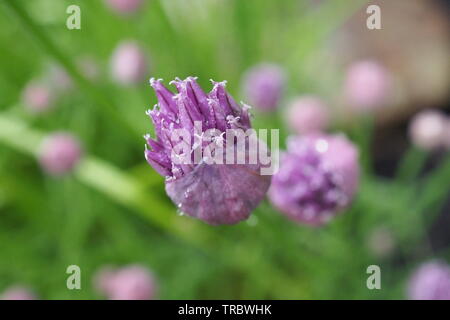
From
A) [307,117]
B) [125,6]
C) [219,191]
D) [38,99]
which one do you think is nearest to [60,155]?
[38,99]

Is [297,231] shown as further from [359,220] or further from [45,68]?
[45,68]

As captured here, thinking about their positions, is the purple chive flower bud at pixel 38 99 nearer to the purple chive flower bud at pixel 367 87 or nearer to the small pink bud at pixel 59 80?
the small pink bud at pixel 59 80

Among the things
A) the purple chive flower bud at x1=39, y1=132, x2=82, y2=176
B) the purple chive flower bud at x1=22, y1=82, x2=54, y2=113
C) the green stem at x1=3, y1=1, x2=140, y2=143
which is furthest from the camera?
the purple chive flower bud at x1=22, y1=82, x2=54, y2=113

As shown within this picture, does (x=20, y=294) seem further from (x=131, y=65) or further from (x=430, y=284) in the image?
(x=430, y=284)

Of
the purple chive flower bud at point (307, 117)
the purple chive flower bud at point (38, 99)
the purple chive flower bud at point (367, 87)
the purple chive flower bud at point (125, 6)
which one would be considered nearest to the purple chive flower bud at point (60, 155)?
the purple chive flower bud at point (38, 99)

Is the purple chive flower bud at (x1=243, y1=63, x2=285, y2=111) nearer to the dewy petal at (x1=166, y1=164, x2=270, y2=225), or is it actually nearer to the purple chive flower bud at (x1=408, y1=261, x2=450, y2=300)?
the purple chive flower bud at (x1=408, y1=261, x2=450, y2=300)

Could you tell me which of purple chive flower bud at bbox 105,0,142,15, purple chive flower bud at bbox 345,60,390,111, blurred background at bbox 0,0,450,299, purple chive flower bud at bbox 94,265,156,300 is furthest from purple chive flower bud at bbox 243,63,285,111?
purple chive flower bud at bbox 94,265,156,300

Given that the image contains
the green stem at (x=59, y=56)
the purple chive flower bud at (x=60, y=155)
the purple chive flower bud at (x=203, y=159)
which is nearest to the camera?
the purple chive flower bud at (x=203, y=159)
